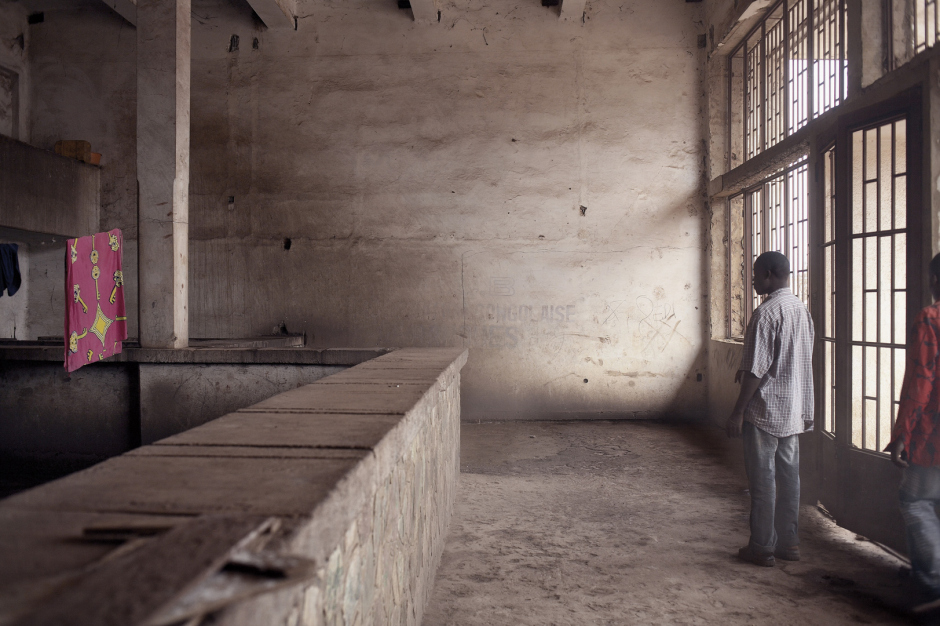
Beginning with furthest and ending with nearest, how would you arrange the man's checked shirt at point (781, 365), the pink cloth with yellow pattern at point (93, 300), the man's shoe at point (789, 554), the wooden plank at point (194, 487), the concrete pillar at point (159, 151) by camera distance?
the concrete pillar at point (159, 151) → the pink cloth with yellow pattern at point (93, 300) → the man's shoe at point (789, 554) → the man's checked shirt at point (781, 365) → the wooden plank at point (194, 487)

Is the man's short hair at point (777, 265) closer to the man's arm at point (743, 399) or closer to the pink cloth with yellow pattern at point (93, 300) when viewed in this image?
the man's arm at point (743, 399)

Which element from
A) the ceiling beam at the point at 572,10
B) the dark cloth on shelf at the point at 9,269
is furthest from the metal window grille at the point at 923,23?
the dark cloth on shelf at the point at 9,269

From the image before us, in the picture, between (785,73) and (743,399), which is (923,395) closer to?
(743,399)

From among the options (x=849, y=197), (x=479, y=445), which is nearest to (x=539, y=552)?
(x=479, y=445)

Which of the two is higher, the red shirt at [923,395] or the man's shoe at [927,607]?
the red shirt at [923,395]

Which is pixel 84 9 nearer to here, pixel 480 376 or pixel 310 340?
pixel 310 340

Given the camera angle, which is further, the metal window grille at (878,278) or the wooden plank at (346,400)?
the metal window grille at (878,278)

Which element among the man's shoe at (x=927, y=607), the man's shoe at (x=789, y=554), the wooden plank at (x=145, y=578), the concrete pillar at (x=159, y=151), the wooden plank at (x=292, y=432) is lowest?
the man's shoe at (x=789, y=554)

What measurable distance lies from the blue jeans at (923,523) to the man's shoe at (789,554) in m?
0.64

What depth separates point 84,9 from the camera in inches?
329

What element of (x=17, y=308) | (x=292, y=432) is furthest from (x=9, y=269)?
(x=292, y=432)

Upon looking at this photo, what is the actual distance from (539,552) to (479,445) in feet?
9.77

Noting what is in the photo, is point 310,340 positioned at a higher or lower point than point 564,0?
lower

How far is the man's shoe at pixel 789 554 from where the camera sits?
3.53m
